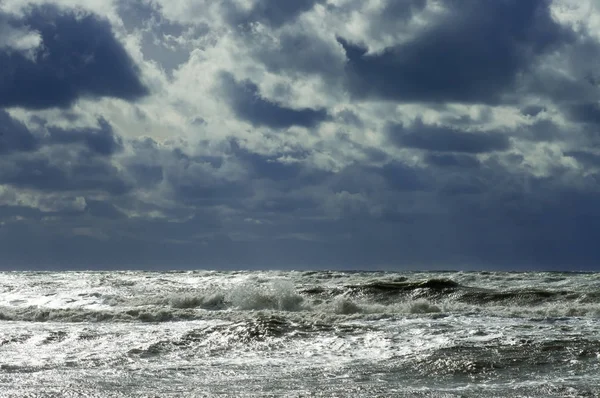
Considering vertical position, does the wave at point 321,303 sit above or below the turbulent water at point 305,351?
above

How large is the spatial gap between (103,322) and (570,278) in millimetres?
23411

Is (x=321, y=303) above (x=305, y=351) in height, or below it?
above

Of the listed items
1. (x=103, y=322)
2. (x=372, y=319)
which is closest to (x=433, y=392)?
(x=372, y=319)

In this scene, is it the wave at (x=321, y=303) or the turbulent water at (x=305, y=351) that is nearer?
the turbulent water at (x=305, y=351)

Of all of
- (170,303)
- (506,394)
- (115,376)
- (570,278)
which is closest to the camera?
(506,394)

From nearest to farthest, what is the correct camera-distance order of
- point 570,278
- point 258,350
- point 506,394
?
point 506,394
point 258,350
point 570,278

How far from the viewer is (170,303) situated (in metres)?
26.0

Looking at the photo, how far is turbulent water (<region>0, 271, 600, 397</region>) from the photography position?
391 inches

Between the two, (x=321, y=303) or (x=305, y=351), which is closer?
(x=305, y=351)

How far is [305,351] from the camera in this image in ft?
44.3

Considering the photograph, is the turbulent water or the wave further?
the wave

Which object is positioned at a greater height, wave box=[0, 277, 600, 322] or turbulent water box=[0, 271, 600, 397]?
wave box=[0, 277, 600, 322]

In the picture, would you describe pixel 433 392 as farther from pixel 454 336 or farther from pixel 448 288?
pixel 448 288

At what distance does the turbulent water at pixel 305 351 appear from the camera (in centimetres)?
992
